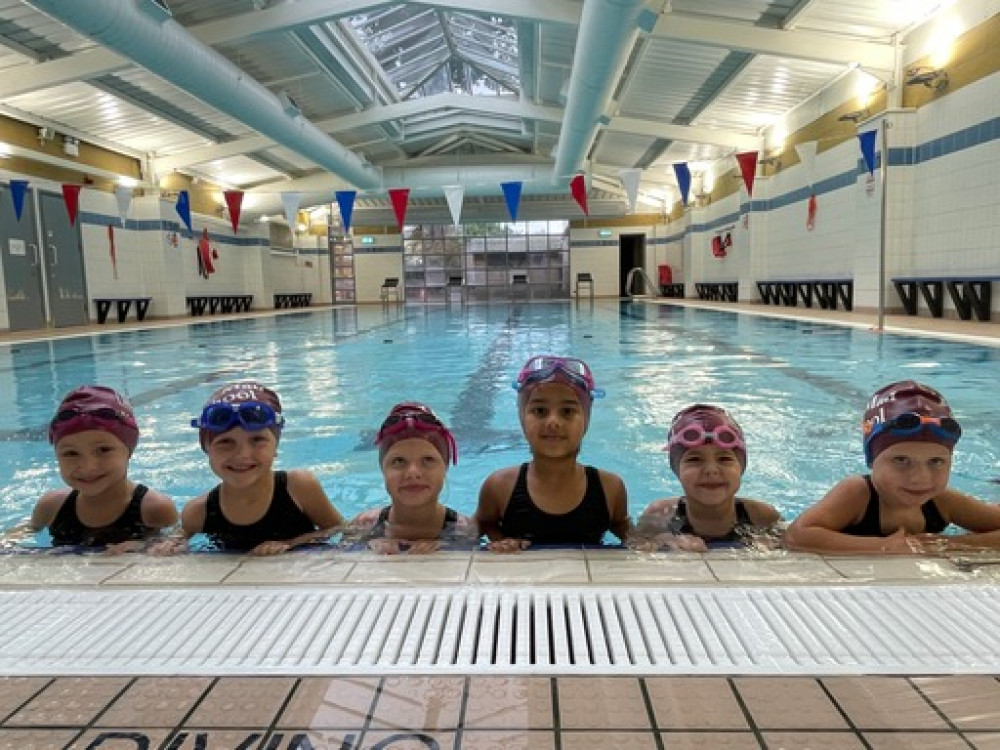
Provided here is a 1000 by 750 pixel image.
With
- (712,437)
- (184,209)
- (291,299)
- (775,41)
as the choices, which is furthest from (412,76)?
(712,437)

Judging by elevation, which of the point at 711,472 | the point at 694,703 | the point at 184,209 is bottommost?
the point at 694,703

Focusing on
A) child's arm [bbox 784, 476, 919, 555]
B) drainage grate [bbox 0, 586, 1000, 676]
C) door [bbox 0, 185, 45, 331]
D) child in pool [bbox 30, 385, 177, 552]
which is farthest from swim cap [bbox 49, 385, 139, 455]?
door [bbox 0, 185, 45, 331]

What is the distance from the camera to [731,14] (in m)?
11.2

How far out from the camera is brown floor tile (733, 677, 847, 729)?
3.92 ft

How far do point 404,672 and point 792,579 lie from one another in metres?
0.99

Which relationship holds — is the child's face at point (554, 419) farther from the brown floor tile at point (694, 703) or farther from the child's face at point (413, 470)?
the brown floor tile at point (694, 703)

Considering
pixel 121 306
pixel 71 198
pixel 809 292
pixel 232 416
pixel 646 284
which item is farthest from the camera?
pixel 646 284

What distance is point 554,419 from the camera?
7.62 ft

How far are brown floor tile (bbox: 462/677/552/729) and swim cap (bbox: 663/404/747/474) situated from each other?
1100 mm

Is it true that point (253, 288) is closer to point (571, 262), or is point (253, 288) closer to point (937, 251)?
point (571, 262)

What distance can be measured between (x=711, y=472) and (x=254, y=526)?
4.76 feet

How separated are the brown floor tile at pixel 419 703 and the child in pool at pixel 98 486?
131 centimetres

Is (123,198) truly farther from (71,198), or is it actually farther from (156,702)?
(156,702)

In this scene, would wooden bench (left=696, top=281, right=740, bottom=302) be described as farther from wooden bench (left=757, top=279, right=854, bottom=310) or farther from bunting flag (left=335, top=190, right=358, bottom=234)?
bunting flag (left=335, top=190, right=358, bottom=234)
